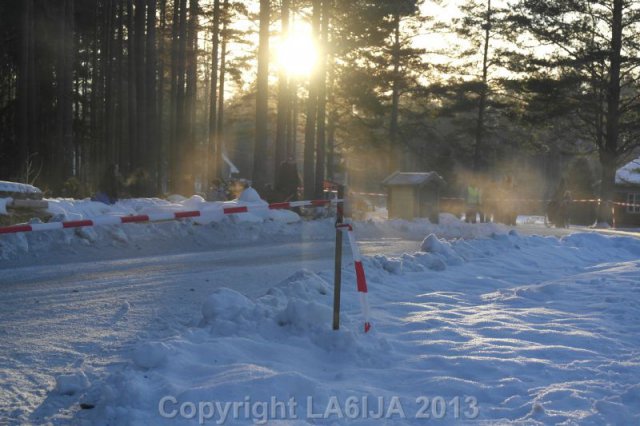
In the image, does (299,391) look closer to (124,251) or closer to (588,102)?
(124,251)

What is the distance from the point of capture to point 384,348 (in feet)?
21.6

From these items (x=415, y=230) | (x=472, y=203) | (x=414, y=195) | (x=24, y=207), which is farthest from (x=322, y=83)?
(x=24, y=207)

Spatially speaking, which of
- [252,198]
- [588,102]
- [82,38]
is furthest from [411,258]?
[82,38]

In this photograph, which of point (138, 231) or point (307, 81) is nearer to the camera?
point (138, 231)

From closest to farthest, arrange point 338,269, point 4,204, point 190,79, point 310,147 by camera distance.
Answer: point 338,269, point 4,204, point 310,147, point 190,79

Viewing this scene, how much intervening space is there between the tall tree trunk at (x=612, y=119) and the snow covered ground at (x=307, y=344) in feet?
86.6

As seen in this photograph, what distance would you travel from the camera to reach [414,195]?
29.2 meters

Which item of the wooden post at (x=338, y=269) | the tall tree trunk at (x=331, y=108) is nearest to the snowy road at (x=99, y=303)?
the wooden post at (x=338, y=269)

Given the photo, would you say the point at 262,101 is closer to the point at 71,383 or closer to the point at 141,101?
the point at 141,101

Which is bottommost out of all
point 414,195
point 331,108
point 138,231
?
point 138,231

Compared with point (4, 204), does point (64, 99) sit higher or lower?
higher

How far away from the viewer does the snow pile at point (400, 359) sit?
498cm

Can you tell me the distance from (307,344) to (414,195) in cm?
2321

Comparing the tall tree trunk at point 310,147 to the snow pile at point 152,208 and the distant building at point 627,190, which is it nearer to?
the snow pile at point 152,208
